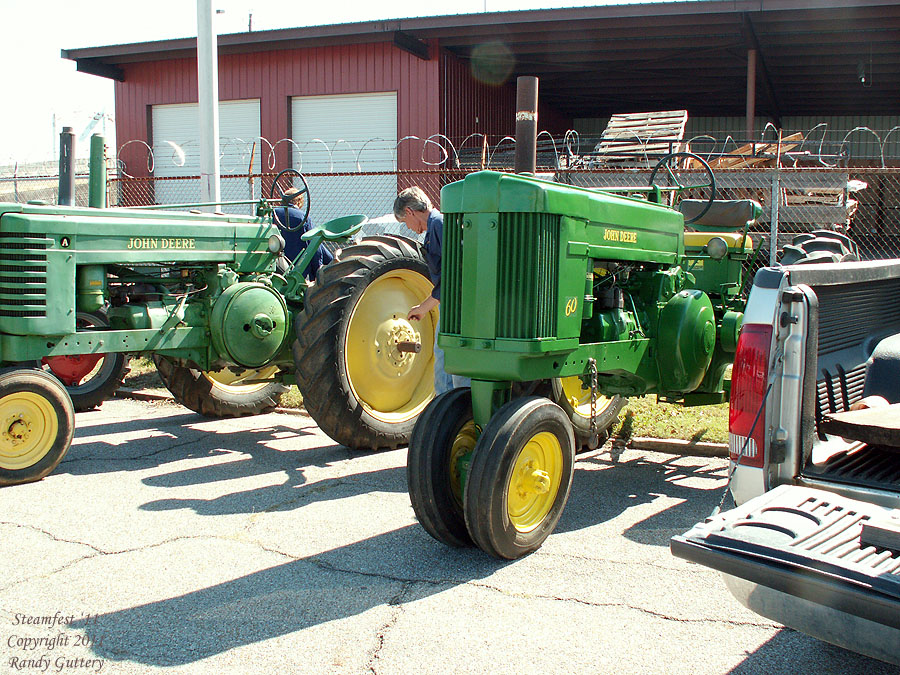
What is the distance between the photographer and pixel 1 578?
11.8 ft

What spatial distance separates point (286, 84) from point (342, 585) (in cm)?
1658

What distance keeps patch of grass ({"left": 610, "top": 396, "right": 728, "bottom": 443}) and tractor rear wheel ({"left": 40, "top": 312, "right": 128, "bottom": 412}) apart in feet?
14.0

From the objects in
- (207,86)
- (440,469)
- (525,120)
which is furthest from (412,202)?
(207,86)

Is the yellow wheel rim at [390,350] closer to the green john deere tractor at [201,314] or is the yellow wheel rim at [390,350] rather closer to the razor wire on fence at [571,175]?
the green john deere tractor at [201,314]

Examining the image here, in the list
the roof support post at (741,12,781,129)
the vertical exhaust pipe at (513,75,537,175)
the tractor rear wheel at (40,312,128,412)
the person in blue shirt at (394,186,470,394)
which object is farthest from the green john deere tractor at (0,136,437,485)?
the roof support post at (741,12,781,129)

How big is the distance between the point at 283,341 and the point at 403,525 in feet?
7.63

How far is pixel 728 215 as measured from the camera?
6172 millimetres

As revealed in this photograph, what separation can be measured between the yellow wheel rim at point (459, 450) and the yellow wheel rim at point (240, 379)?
123 inches

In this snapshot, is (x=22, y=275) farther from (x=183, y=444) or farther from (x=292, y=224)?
(x=292, y=224)

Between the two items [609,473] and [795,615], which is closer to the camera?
[795,615]

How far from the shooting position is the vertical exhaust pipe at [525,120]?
6113mm

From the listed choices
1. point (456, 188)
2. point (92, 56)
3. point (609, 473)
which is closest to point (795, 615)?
point (456, 188)

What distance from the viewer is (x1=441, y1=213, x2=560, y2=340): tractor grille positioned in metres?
3.75

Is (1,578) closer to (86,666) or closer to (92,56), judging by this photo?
(86,666)
